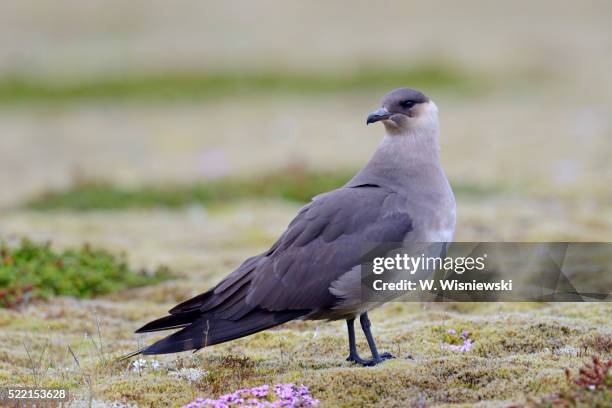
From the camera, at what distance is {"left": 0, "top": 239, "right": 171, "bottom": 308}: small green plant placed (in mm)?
8742

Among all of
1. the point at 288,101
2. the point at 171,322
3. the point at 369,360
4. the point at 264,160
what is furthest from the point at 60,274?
the point at 288,101

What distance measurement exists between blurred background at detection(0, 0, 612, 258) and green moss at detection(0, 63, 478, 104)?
71mm

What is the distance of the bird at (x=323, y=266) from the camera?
6172 millimetres

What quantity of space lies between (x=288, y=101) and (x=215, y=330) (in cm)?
2015

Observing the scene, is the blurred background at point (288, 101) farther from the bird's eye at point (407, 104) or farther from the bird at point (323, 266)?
the bird at point (323, 266)

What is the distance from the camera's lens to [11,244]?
1069cm

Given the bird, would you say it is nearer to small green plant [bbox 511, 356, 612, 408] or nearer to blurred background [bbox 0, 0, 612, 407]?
blurred background [bbox 0, 0, 612, 407]

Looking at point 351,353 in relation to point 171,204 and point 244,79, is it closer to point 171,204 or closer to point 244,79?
point 171,204

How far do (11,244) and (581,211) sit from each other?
7953mm

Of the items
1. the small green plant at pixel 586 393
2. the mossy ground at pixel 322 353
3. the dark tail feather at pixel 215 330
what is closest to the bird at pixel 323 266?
the dark tail feather at pixel 215 330

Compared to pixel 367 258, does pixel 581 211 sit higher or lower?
higher

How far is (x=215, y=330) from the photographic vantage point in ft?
20.3

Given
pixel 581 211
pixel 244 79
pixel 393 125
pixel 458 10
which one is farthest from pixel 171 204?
pixel 458 10

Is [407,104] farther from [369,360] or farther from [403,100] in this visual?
[369,360]
